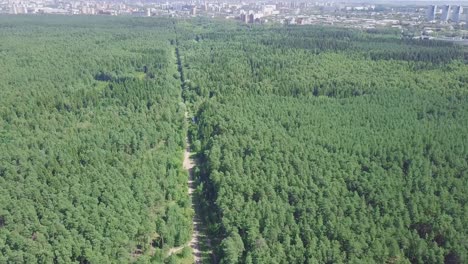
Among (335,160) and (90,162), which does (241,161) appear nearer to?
(335,160)

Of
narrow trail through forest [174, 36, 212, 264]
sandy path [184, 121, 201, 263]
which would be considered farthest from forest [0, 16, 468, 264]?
sandy path [184, 121, 201, 263]

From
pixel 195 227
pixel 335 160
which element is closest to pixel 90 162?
pixel 195 227

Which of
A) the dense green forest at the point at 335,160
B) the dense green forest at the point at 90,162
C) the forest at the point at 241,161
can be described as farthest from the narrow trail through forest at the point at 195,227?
the dense green forest at the point at 335,160

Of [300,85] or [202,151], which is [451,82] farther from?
[202,151]

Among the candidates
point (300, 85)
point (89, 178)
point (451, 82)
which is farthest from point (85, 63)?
point (451, 82)

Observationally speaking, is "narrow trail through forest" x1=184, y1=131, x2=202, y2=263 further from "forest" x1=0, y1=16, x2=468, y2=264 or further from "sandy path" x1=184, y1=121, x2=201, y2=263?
"forest" x1=0, y1=16, x2=468, y2=264
